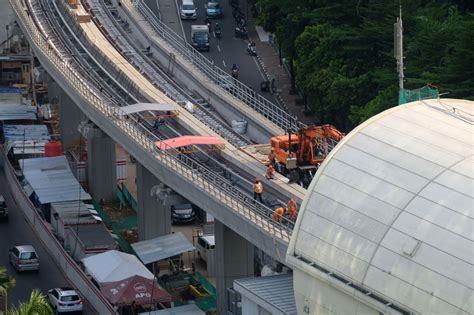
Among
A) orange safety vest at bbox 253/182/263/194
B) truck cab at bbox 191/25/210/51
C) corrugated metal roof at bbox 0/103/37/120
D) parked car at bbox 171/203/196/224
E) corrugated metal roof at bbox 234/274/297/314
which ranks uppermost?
orange safety vest at bbox 253/182/263/194

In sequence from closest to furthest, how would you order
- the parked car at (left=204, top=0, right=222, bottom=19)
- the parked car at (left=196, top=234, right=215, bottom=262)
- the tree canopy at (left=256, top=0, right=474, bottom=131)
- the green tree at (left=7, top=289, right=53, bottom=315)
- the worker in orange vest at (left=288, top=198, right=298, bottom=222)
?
the green tree at (left=7, top=289, right=53, bottom=315) < the worker in orange vest at (left=288, top=198, right=298, bottom=222) < the parked car at (left=196, top=234, right=215, bottom=262) < the tree canopy at (left=256, top=0, right=474, bottom=131) < the parked car at (left=204, top=0, right=222, bottom=19)

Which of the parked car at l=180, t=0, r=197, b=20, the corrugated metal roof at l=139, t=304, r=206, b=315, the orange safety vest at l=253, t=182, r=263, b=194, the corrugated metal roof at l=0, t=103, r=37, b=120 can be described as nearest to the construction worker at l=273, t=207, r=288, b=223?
the orange safety vest at l=253, t=182, r=263, b=194

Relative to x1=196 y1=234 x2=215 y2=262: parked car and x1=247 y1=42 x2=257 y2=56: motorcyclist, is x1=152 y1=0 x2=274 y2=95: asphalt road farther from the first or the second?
x1=196 y1=234 x2=215 y2=262: parked car

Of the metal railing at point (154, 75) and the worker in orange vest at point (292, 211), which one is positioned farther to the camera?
the metal railing at point (154, 75)

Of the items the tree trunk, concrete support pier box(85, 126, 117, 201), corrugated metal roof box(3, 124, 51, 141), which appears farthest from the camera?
the tree trunk

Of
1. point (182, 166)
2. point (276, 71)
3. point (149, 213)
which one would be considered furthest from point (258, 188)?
point (276, 71)

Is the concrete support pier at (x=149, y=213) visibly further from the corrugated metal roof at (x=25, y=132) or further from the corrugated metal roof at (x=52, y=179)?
the corrugated metal roof at (x=25, y=132)

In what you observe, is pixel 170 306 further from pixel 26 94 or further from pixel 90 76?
pixel 26 94

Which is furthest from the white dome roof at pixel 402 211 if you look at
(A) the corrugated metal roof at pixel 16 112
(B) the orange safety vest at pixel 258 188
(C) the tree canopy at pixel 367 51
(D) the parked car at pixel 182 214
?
(A) the corrugated metal roof at pixel 16 112
